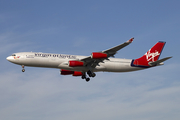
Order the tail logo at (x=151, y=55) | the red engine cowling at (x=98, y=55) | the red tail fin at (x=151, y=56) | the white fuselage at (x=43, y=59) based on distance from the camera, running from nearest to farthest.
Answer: the red engine cowling at (x=98, y=55), the white fuselage at (x=43, y=59), the red tail fin at (x=151, y=56), the tail logo at (x=151, y=55)

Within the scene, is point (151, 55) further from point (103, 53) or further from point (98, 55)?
point (98, 55)

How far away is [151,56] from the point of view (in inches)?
2234

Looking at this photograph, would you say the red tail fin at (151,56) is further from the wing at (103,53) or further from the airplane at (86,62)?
the wing at (103,53)

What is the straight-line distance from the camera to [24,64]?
48844 mm

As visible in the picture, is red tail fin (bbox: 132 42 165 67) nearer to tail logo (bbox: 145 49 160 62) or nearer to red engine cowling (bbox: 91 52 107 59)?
tail logo (bbox: 145 49 160 62)

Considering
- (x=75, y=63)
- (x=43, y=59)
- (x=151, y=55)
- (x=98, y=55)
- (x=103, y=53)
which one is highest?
(x=151, y=55)

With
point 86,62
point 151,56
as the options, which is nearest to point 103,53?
point 86,62

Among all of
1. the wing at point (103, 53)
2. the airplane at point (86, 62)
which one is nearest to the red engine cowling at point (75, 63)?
the airplane at point (86, 62)

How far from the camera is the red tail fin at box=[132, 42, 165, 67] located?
5522 centimetres

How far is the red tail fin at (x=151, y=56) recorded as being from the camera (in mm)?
55219

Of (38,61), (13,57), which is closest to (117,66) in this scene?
(38,61)

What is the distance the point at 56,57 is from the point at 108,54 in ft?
30.5

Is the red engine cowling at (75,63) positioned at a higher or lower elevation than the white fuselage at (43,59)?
lower

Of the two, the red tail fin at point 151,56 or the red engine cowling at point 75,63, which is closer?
the red engine cowling at point 75,63
